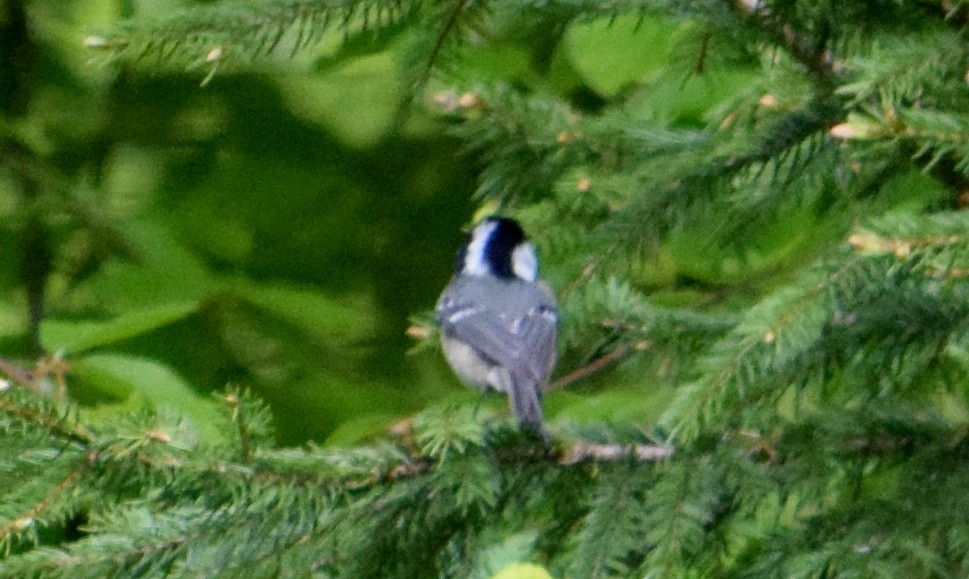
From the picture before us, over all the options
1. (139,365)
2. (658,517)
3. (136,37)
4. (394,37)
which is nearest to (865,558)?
(658,517)

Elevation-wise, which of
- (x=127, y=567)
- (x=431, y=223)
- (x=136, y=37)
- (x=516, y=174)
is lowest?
(x=431, y=223)

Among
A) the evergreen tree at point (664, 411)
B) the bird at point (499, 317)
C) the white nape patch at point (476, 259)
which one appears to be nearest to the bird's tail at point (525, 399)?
the bird at point (499, 317)

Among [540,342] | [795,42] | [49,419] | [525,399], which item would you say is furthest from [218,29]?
[540,342]

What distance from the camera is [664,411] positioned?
4.15 feet

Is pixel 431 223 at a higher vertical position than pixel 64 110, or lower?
lower

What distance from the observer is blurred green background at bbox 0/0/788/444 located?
6.66ft

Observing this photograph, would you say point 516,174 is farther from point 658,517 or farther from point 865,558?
point 865,558

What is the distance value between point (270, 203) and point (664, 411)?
3.67 feet

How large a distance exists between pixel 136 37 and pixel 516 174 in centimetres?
44

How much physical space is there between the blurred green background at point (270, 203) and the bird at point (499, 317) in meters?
0.10

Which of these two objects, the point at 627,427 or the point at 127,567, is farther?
the point at 627,427

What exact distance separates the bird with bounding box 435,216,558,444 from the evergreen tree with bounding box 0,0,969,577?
35 cm

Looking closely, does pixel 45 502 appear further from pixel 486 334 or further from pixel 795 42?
pixel 486 334

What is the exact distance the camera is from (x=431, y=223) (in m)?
2.39
